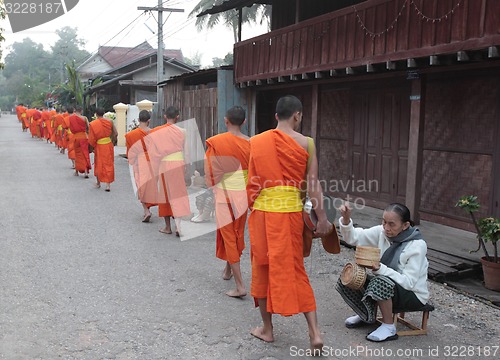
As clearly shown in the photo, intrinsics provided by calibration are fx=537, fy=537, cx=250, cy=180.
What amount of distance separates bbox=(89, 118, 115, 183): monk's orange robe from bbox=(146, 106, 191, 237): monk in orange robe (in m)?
3.95

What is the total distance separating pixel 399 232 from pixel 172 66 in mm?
27227

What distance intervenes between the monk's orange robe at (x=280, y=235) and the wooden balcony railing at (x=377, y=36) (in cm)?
347

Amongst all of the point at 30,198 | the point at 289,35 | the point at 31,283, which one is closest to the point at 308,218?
the point at 31,283

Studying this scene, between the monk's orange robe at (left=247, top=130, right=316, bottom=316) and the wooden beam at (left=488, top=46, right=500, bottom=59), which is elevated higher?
the wooden beam at (left=488, top=46, right=500, bottom=59)

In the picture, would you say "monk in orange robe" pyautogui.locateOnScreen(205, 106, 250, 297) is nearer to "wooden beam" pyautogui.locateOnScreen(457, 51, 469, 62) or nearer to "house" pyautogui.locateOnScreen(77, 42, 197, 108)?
"wooden beam" pyautogui.locateOnScreen(457, 51, 469, 62)

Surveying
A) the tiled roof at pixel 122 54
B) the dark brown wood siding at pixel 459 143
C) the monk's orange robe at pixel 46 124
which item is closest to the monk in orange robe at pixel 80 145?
the dark brown wood siding at pixel 459 143

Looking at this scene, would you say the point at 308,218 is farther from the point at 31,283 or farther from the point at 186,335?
the point at 31,283

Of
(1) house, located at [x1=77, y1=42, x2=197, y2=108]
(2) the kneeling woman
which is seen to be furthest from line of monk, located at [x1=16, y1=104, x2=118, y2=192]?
(1) house, located at [x1=77, y1=42, x2=197, y2=108]

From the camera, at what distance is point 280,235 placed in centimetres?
377

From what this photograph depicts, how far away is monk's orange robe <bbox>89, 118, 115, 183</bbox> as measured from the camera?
439 inches

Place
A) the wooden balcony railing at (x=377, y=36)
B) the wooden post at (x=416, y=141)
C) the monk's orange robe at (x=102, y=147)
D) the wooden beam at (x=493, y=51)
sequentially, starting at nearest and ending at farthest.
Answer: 1. the wooden beam at (x=493, y=51)
2. the wooden balcony railing at (x=377, y=36)
3. the wooden post at (x=416, y=141)
4. the monk's orange robe at (x=102, y=147)

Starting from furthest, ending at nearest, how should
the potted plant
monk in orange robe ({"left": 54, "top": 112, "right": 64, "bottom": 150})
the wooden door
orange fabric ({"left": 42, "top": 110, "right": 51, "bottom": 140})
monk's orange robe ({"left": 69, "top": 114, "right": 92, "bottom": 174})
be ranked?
orange fabric ({"left": 42, "top": 110, "right": 51, "bottom": 140})
monk in orange robe ({"left": 54, "top": 112, "right": 64, "bottom": 150})
monk's orange robe ({"left": 69, "top": 114, "right": 92, "bottom": 174})
the wooden door
the potted plant

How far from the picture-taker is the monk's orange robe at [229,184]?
506 centimetres

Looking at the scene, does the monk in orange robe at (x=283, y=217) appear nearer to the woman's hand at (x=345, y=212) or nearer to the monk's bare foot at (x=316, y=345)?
the monk's bare foot at (x=316, y=345)
